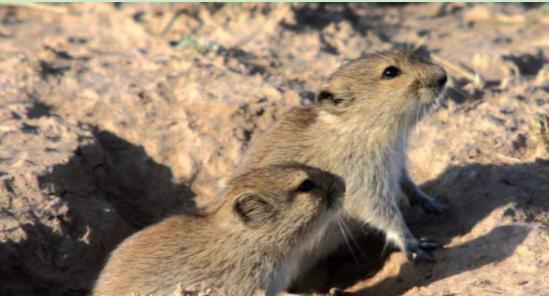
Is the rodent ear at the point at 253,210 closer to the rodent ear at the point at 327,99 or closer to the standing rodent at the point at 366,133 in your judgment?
the standing rodent at the point at 366,133

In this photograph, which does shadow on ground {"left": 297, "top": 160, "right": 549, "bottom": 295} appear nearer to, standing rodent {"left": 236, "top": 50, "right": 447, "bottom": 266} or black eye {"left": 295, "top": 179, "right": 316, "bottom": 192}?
standing rodent {"left": 236, "top": 50, "right": 447, "bottom": 266}

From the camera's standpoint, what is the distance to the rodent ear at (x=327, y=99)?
6.20m

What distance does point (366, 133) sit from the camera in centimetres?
618

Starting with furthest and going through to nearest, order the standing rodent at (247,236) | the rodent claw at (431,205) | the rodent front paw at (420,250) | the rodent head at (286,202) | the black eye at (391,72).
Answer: the rodent claw at (431,205) → the black eye at (391,72) → the rodent front paw at (420,250) → the rodent head at (286,202) → the standing rodent at (247,236)

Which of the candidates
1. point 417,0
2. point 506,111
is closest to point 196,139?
point 506,111

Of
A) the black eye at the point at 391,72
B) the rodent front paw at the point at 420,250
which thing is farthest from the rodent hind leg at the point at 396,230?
the black eye at the point at 391,72

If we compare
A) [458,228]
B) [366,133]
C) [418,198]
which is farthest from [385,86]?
[458,228]

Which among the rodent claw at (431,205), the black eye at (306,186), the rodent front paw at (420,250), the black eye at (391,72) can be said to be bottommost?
the rodent front paw at (420,250)

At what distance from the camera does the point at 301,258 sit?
5.72m

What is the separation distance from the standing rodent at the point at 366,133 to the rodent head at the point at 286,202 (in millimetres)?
631

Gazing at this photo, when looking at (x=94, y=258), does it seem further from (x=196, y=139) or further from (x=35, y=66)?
(x=35, y=66)

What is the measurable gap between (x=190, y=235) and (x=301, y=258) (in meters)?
0.78

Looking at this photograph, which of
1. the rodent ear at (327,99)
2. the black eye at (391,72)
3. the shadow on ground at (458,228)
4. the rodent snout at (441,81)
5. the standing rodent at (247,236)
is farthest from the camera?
the rodent ear at (327,99)

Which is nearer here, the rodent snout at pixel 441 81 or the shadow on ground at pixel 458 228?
the shadow on ground at pixel 458 228
